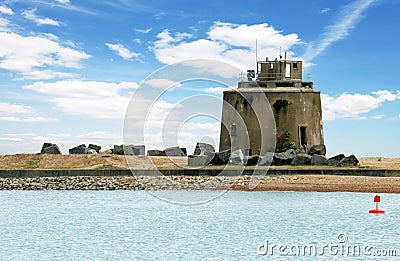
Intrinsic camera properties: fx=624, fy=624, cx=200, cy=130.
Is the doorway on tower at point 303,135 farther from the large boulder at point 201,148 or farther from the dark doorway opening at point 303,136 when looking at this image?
the large boulder at point 201,148

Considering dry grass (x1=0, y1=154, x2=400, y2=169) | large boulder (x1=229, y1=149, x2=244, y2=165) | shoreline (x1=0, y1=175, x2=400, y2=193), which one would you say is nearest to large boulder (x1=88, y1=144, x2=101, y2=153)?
dry grass (x1=0, y1=154, x2=400, y2=169)

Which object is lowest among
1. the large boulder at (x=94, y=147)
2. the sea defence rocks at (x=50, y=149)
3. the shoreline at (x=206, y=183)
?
the shoreline at (x=206, y=183)

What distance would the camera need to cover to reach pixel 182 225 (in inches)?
721

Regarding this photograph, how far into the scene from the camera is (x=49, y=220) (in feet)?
63.7

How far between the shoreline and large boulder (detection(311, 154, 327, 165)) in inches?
136

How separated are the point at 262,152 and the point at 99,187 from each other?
11241 mm

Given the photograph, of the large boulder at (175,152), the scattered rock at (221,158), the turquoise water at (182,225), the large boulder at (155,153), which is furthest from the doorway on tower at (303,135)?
the turquoise water at (182,225)

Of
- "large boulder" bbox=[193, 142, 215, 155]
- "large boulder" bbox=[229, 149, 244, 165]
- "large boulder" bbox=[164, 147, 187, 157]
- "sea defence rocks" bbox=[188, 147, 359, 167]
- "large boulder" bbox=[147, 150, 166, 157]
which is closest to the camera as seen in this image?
"sea defence rocks" bbox=[188, 147, 359, 167]

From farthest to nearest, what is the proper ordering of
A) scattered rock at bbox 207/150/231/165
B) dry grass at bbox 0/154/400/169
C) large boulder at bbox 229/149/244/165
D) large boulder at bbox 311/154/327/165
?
dry grass at bbox 0/154/400/169
scattered rock at bbox 207/150/231/165
large boulder at bbox 229/149/244/165
large boulder at bbox 311/154/327/165

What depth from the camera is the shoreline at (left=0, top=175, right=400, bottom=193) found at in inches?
981

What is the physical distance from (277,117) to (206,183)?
9864 mm

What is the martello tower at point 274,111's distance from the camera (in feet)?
115

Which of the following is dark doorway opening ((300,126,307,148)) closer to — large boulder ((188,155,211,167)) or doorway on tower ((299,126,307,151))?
doorway on tower ((299,126,307,151))

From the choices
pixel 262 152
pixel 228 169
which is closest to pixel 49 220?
pixel 228 169
